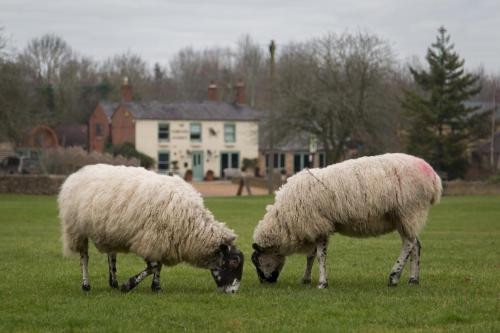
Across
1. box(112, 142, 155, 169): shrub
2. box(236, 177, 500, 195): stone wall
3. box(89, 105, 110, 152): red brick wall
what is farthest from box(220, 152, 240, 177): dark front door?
box(236, 177, 500, 195): stone wall

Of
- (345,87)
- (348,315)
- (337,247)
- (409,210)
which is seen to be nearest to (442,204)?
(345,87)

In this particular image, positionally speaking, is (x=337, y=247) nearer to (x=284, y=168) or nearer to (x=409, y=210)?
(x=409, y=210)

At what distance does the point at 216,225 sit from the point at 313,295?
1837 millimetres

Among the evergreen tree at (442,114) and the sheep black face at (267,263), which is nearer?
the sheep black face at (267,263)

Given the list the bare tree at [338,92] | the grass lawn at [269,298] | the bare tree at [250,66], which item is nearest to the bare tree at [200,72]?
the bare tree at [250,66]

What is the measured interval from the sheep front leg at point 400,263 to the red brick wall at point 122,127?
182ft

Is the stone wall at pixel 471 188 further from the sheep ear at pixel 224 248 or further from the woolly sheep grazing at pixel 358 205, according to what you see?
the sheep ear at pixel 224 248

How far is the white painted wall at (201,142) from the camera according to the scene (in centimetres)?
6681

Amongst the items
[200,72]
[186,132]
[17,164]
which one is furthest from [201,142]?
[200,72]

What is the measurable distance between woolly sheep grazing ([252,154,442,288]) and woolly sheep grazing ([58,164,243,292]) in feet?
3.53

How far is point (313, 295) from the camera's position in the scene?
11.2 metres

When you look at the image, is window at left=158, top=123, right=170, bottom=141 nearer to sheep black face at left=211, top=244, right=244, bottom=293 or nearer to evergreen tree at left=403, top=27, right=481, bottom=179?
evergreen tree at left=403, top=27, right=481, bottom=179

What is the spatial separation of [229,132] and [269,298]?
59.4m

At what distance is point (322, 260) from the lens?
40.0 feet
